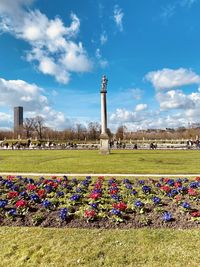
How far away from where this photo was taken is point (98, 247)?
5309mm

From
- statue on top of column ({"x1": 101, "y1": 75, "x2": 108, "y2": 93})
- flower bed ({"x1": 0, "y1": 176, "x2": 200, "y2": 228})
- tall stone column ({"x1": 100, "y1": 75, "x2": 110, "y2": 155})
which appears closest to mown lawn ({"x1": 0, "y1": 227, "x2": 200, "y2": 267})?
flower bed ({"x1": 0, "y1": 176, "x2": 200, "y2": 228})

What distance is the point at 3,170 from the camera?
1772 cm

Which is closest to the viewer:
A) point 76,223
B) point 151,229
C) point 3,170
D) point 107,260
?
point 107,260

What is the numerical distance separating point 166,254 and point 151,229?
41.3 inches

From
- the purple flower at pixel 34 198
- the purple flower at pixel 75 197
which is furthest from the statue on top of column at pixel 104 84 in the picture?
the purple flower at pixel 34 198

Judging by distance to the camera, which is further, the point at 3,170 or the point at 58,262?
the point at 3,170

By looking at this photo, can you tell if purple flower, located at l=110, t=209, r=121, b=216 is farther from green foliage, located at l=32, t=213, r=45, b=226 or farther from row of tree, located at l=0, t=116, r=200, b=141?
row of tree, located at l=0, t=116, r=200, b=141

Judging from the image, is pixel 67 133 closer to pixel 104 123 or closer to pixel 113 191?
pixel 104 123

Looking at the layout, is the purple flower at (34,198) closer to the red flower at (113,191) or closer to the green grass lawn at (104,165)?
the red flower at (113,191)

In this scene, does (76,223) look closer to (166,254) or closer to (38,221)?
(38,221)

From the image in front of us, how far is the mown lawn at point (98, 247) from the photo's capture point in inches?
192

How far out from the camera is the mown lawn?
4.87m

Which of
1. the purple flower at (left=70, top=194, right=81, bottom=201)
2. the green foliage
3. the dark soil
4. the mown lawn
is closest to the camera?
the mown lawn

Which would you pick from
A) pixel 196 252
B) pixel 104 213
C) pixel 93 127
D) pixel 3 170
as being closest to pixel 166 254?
pixel 196 252
